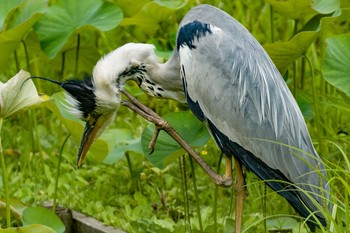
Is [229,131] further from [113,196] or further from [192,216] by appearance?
[113,196]

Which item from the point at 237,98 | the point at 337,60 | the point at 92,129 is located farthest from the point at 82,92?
the point at 337,60

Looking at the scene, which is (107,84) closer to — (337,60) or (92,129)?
(92,129)

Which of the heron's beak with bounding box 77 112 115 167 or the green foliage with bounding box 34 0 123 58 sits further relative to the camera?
the green foliage with bounding box 34 0 123 58

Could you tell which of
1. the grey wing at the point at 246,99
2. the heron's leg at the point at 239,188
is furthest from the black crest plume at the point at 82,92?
the heron's leg at the point at 239,188

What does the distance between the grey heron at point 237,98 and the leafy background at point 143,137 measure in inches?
8.5

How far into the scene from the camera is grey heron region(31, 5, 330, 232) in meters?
4.15

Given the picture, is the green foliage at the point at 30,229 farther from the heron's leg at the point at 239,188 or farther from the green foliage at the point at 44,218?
the heron's leg at the point at 239,188

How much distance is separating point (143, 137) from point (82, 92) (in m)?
0.52

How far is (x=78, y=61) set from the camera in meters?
6.03

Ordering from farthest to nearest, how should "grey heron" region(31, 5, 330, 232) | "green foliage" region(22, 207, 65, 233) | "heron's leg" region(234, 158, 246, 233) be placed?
1. "green foliage" region(22, 207, 65, 233)
2. "heron's leg" region(234, 158, 246, 233)
3. "grey heron" region(31, 5, 330, 232)

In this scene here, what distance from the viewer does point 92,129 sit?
4387 mm

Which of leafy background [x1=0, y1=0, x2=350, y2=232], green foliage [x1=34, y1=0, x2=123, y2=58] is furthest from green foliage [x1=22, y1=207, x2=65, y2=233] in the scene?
green foliage [x1=34, y1=0, x2=123, y2=58]

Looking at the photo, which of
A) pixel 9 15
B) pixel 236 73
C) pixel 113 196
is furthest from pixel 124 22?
pixel 236 73

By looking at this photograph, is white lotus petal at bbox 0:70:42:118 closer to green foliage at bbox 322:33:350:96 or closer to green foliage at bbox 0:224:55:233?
green foliage at bbox 0:224:55:233
